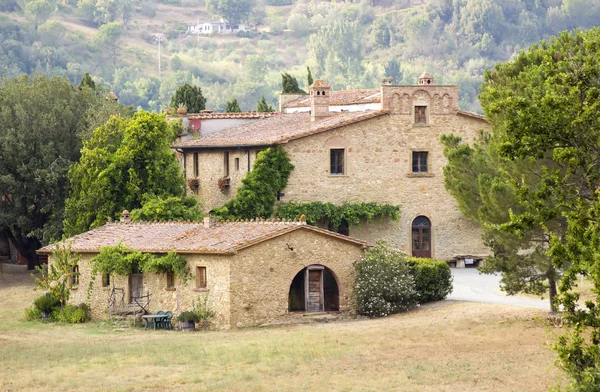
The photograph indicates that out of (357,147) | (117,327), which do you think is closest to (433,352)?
(117,327)

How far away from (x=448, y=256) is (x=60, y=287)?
714 inches

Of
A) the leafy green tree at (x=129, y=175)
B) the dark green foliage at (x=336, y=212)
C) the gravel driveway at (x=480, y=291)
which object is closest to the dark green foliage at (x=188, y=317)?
the gravel driveway at (x=480, y=291)

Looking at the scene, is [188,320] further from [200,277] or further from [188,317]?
[200,277]

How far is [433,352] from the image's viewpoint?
32.4m

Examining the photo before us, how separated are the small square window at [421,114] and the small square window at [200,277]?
1741 cm

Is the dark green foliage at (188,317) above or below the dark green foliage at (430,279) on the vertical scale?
below

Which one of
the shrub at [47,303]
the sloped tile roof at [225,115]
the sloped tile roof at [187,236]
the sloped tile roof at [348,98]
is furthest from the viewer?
the sloped tile roof at [225,115]

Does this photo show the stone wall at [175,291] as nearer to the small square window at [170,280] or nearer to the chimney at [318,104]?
the small square window at [170,280]

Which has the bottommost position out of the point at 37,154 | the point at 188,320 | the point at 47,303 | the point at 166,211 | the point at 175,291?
the point at 188,320

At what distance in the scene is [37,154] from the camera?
5641 cm

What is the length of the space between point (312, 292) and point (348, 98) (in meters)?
23.7

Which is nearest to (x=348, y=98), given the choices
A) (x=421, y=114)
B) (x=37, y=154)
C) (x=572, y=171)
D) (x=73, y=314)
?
(x=421, y=114)

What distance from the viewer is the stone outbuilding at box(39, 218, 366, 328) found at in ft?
126

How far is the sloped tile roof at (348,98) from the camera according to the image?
60.2 m
